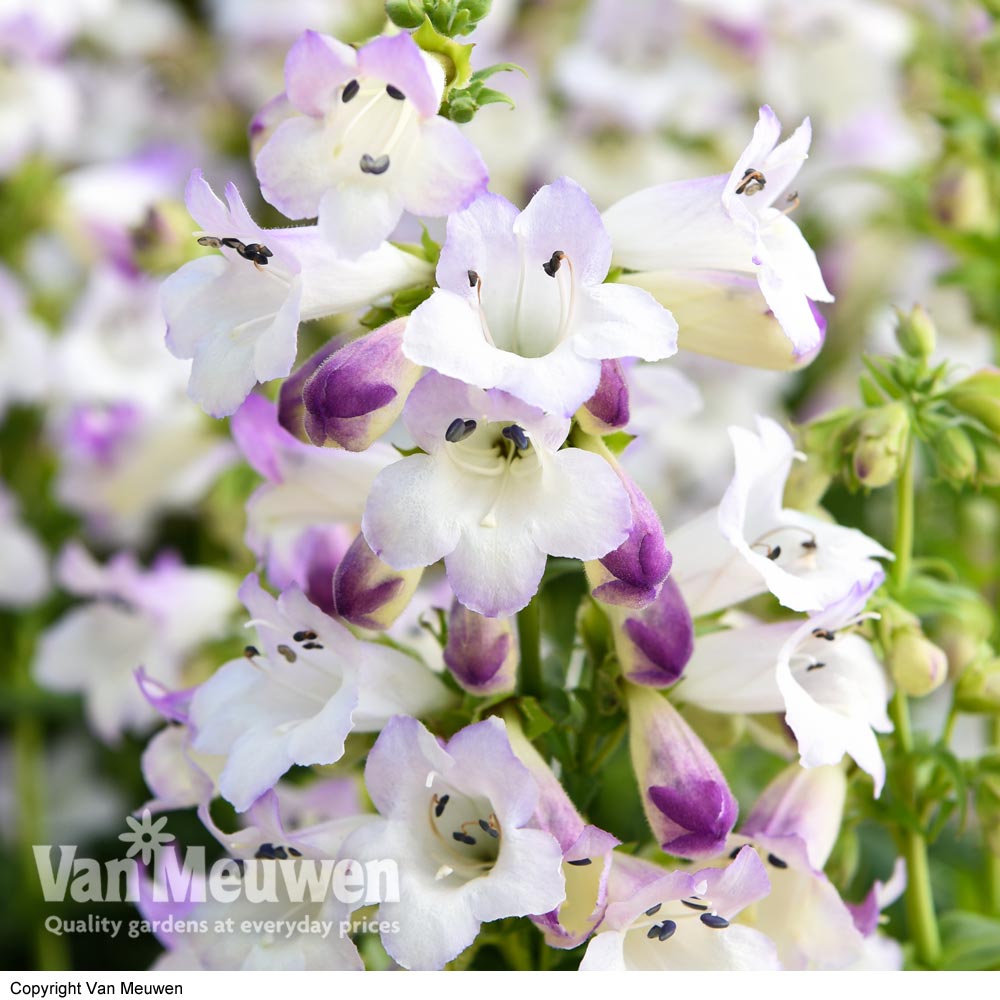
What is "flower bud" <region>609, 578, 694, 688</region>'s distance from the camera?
2.14 feet

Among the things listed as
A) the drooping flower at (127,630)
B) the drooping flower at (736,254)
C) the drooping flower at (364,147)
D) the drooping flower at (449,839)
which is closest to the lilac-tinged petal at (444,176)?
the drooping flower at (364,147)

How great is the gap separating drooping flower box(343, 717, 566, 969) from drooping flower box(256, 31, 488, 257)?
227 millimetres

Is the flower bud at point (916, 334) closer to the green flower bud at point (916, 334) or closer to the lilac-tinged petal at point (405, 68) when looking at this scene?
the green flower bud at point (916, 334)

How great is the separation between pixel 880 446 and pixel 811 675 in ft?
0.41

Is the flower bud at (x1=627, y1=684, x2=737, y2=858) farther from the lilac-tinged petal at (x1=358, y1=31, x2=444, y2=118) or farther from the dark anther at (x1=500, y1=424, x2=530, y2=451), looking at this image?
the lilac-tinged petal at (x1=358, y1=31, x2=444, y2=118)

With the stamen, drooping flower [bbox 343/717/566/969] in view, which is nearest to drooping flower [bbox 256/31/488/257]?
drooping flower [bbox 343/717/566/969]

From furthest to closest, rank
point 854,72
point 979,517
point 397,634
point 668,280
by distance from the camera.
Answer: point 854,72 < point 979,517 < point 397,634 < point 668,280

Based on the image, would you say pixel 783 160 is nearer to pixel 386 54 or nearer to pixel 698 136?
pixel 386 54

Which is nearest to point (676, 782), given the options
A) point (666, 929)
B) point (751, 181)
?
point (666, 929)

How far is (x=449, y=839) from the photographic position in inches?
25.8

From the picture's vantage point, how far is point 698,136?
5.09 ft

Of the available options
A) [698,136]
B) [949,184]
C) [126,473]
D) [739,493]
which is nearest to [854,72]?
[698,136]

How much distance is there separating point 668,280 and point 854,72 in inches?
37.9

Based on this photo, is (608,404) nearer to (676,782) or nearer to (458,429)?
(458,429)
